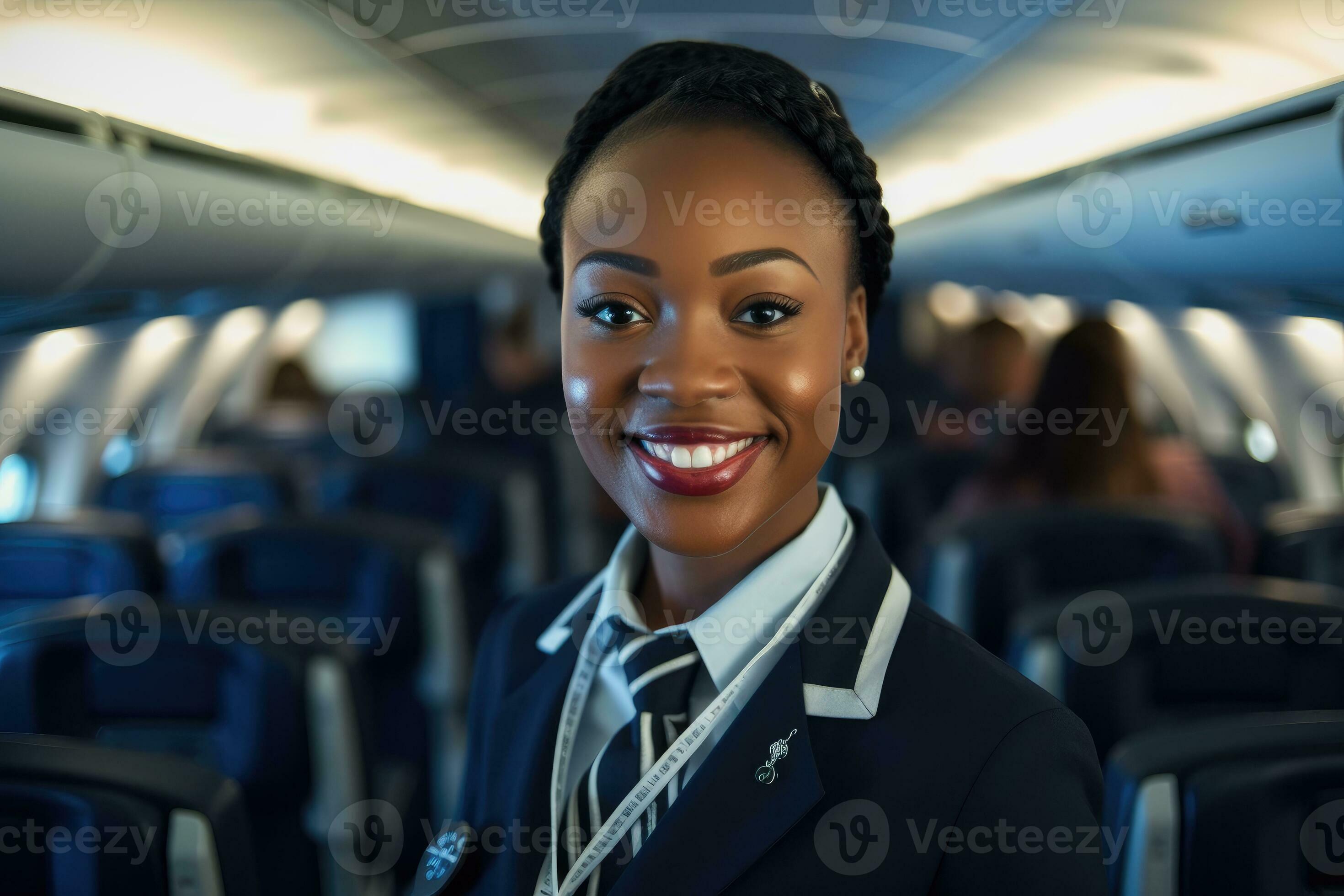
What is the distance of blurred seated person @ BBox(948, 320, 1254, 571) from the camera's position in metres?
3.54

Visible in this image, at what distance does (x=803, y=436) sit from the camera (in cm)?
117

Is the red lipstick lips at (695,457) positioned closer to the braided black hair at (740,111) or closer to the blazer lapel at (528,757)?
the braided black hair at (740,111)

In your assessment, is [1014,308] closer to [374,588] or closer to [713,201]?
[374,588]

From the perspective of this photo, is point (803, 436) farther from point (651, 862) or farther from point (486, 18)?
point (486, 18)

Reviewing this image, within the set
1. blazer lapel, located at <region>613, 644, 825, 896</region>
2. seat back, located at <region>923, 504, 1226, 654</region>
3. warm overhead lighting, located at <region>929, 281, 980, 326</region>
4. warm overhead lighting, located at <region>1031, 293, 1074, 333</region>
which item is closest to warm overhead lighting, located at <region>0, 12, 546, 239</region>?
blazer lapel, located at <region>613, 644, 825, 896</region>

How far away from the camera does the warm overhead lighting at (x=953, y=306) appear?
41.4 feet

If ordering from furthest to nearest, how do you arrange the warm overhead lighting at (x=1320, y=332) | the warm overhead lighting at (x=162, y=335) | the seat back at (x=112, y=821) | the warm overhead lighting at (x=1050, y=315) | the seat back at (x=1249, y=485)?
the warm overhead lighting at (x=1050, y=315)
the warm overhead lighting at (x=162, y=335)
the seat back at (x=1249, y=485)
the warm overhead lighting at (x=1320, y=332)
the seat back at (x=112, y=821)

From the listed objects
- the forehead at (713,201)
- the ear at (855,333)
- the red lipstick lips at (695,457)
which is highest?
the forehead at (713,201)

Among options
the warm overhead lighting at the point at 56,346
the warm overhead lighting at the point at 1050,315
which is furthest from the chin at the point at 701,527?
the warm overhead lighting at the point at 1050,315

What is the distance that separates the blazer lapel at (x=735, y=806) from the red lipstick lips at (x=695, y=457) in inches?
10.2

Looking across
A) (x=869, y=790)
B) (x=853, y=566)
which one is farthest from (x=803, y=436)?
(x=869, y=790)

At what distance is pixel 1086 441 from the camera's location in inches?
141

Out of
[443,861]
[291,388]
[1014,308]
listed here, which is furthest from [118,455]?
[1014,308]

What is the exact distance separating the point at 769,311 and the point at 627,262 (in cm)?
17
